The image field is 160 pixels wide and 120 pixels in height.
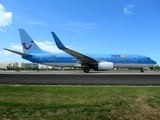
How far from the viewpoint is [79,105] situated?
5.31m

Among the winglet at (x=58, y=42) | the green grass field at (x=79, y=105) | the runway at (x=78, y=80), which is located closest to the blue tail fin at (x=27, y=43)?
the winglet at (x=58, y=42)

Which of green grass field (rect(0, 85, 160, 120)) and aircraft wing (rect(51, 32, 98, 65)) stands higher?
aircraft wing (rect(51, 32, 98, 65))

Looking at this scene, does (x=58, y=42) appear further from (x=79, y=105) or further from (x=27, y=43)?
(x=79, y=105)

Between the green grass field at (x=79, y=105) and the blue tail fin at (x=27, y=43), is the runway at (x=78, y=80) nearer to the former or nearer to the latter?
the green grass field at (x=79, y=105)

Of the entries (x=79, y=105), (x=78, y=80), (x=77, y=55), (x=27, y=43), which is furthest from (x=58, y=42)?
(x=79, y=105)

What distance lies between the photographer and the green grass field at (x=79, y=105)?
4719 millimetres

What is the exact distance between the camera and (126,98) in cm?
609

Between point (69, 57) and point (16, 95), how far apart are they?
20254 mm

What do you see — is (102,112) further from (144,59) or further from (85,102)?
(144,59)

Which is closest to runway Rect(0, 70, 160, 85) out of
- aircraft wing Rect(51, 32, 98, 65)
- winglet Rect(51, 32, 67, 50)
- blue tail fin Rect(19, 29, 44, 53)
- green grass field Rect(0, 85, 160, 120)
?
green grass field Rect(0, 85, 160, 120)

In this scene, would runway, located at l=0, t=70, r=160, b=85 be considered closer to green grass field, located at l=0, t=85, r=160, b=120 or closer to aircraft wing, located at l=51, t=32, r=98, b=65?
green grass field, located at l=0, t=85, r=160, b=120

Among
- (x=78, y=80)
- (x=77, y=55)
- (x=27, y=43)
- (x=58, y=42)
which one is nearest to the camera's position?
(x=78, y=80)

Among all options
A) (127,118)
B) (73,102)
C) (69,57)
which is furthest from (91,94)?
(69,57)

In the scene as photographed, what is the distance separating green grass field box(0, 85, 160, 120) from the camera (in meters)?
4.72
